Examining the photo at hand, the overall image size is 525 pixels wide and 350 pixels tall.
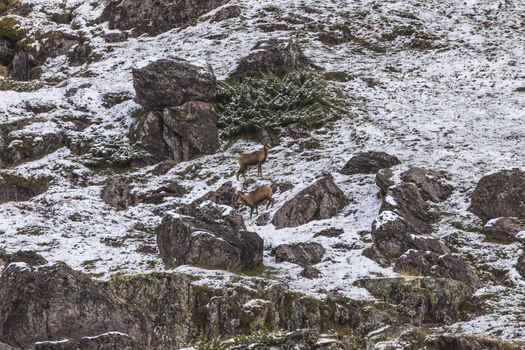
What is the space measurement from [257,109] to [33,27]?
16.2 metres

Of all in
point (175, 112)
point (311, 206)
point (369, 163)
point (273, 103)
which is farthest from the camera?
point (273, 103)

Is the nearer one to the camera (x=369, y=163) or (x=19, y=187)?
(x=369, y=163)

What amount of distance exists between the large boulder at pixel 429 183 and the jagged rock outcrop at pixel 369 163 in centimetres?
115

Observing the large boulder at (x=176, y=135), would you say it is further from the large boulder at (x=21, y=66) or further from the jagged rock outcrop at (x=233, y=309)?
the large boulder at (x=21, y=66)

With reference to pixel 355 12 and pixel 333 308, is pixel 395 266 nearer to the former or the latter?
pixel 333 308

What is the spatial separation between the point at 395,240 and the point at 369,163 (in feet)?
15.8

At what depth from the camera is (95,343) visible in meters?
9.73

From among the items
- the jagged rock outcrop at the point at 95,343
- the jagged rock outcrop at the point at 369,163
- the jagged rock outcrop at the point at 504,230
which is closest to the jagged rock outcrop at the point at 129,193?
the jagged rock outcrop at the point at 369,163

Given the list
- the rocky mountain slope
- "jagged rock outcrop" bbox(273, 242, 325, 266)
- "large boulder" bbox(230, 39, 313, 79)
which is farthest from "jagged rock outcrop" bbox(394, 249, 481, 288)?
"large boulder" bbox(230, 39, 313, 79)

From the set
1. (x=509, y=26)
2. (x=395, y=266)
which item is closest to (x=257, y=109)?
(x=395, y=266)

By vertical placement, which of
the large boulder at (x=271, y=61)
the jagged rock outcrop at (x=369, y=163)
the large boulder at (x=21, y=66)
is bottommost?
the jagged rock outcrop at (x=369, y=163)

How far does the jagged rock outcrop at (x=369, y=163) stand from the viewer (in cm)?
2022

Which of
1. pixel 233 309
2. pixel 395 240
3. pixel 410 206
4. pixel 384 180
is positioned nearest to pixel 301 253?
pixel 395 240

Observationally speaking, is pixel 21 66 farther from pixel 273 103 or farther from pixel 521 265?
pixel 521 265
